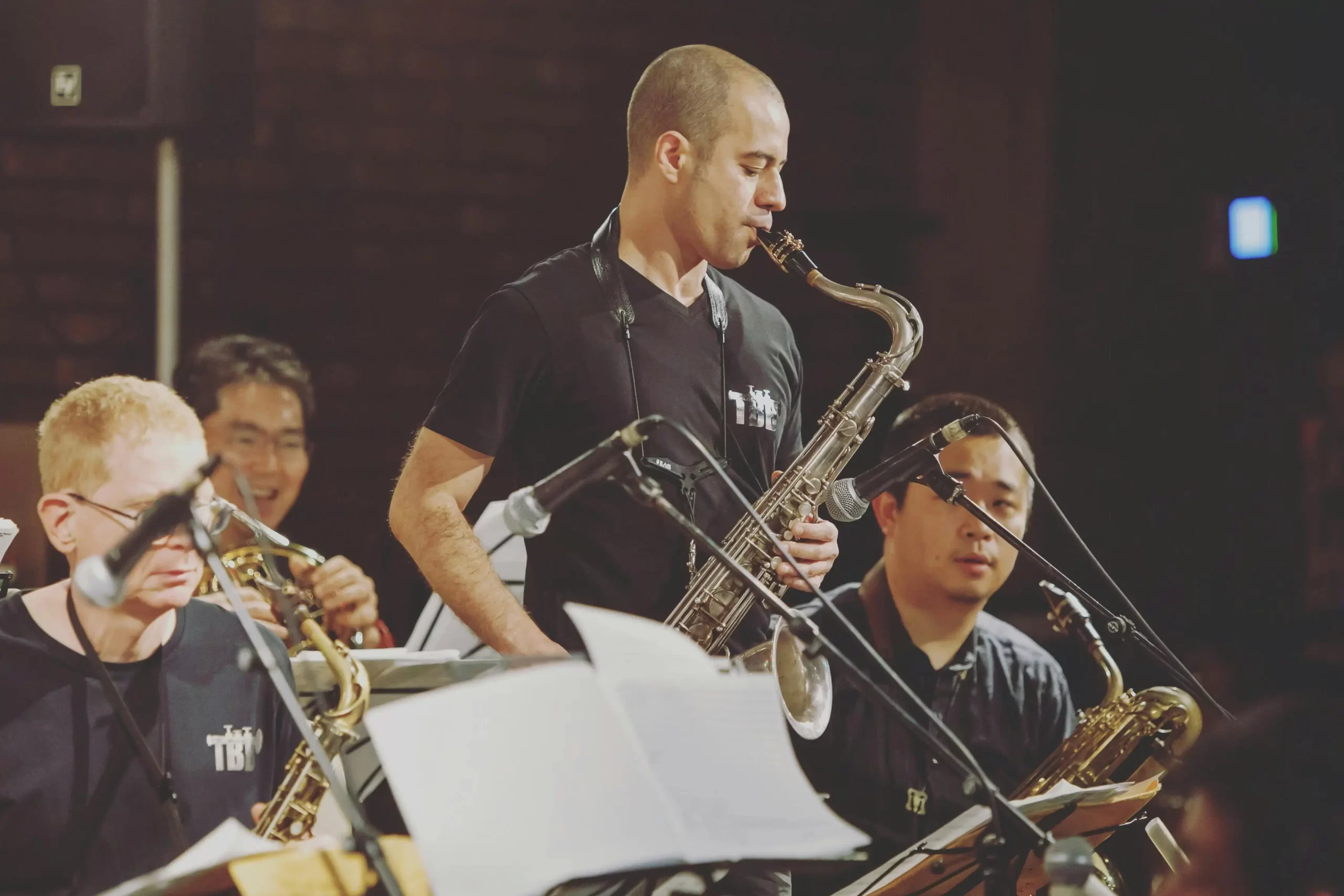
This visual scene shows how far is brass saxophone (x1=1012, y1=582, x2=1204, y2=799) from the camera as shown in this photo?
3.21m

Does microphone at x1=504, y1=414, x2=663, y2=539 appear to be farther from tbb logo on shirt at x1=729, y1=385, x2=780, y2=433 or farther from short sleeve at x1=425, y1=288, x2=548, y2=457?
tbb logo on shirt at x1=729, y1=385, x2=780, y2=433

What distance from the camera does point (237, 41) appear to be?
394cm

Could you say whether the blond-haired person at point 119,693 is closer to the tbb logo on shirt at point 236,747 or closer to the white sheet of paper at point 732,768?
the tbb logo on shirt at point 236,747

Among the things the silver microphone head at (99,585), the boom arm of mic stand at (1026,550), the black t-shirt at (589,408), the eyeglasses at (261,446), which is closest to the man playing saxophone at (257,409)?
the eyeglasses at (261,446)

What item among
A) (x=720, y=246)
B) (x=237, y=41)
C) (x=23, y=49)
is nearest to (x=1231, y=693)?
(x=720, y=246)

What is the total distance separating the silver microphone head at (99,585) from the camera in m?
1.51

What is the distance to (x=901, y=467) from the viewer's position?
242cm

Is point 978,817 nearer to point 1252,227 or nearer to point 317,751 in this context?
point 317,751

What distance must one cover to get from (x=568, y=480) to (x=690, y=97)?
1.24m

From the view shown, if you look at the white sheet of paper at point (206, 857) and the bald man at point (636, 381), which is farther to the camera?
the bald man at point (636, 381)

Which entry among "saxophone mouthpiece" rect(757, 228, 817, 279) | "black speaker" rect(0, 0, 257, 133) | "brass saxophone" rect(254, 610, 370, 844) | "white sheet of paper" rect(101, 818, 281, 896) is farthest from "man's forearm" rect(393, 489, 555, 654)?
"black speaker" rect(0, 0, 257, 133)

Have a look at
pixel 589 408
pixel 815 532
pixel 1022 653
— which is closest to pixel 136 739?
pixel 589 408

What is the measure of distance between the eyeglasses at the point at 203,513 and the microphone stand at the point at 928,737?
1.70 ft

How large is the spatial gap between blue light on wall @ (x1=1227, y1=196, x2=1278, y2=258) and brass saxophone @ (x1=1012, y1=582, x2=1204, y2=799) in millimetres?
2785
